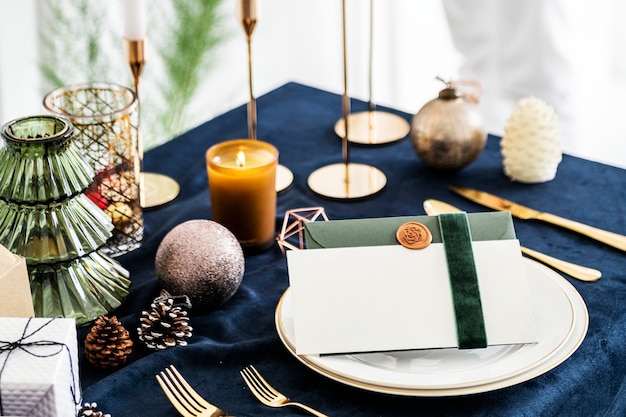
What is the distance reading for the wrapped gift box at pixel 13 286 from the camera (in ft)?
2.79

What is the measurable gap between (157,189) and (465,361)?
625mm

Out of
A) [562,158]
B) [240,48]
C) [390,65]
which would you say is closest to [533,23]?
[390,65]

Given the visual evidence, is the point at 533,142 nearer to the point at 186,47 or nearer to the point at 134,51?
the point at 134,51

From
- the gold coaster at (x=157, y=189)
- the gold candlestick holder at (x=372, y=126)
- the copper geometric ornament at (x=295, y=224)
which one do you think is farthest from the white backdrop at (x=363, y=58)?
the copper geometric ornament at (x=295, y=224)

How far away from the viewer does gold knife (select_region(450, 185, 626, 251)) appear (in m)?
1.15

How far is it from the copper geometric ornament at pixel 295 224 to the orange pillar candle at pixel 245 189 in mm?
25

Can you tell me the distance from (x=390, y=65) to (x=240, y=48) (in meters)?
0.52

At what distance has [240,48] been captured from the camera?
2.91 metres

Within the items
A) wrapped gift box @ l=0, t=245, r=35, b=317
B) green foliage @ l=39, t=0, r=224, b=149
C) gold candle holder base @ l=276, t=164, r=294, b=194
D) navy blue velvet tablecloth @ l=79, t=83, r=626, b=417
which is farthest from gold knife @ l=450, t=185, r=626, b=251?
green foliage @ l=39, t=0, r=224, b=149

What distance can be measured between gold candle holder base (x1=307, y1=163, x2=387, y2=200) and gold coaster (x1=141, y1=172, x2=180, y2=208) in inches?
8.4

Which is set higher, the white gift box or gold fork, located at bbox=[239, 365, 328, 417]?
the white gift box

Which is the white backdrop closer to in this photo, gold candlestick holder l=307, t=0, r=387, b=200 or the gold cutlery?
gold candlestick holder l=307, t=0, r=387, b=200

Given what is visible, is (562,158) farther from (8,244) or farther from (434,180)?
(8,244)

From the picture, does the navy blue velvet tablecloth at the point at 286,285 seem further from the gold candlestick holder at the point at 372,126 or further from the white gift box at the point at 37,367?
the white gift box at the point at 37,367
